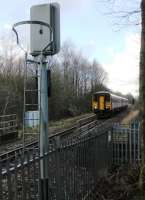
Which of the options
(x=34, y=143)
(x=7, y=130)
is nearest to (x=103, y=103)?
(x=7, y=130)

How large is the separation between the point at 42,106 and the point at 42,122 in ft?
0.91

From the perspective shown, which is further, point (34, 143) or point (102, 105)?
point (102, 105)

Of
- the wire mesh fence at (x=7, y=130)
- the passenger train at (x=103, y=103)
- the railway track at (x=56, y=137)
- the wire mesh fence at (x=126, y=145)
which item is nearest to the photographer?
the railway track at (x=56, y=137)

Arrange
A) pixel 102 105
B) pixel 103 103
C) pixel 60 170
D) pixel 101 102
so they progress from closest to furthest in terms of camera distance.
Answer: pixel 60 170 < pixel 103 103 < pixel 102 105 < pixel 101 102

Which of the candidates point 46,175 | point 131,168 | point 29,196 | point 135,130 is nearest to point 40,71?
point 46,175

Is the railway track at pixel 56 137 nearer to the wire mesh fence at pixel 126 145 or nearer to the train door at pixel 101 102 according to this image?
the wire mesh fence at pixel 126 145

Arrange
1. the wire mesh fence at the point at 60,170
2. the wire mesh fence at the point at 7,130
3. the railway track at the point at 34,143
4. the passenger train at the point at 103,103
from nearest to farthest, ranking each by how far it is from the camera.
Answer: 1. the wire mesh fence at the point at 60,170
2. the railway track at the point at 34,143
3. the wire mesh fence at the point at 7,130
4. the passenger train at the point at 103,103

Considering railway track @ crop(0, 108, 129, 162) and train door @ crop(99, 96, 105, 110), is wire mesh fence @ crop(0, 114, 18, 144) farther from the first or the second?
train door @ crop(99, 96, 105, 110)

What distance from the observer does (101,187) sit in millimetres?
8422

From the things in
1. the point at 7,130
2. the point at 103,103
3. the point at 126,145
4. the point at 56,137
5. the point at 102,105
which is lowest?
the point at 7,130

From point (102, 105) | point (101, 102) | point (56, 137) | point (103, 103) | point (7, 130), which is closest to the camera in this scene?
point (56, 137)

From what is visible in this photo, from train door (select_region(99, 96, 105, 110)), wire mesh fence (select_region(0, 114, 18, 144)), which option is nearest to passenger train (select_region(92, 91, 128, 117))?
train door (select_region(99, 96, 105, 110))

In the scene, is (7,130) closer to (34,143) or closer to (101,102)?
(34,143)

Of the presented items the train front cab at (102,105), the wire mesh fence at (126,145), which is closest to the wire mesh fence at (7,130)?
the wire mesh fence at (126,145)
